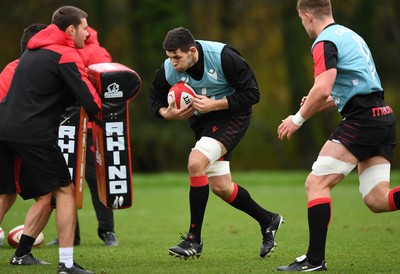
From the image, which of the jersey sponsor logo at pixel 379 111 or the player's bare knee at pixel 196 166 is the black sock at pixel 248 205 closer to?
the player's bare knee at pixel 196 166

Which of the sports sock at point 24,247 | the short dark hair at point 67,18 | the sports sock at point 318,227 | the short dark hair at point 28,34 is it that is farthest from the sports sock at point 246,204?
the short dark hair at point 28,34

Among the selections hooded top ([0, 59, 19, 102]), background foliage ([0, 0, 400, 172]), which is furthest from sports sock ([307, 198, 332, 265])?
background foliage ([0, 0, 400, 172])

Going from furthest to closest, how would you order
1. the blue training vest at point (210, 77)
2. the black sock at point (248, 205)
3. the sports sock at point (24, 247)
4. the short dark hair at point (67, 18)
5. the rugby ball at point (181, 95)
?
1. the black sock at point (248, 205)
2. the blue training vest at point (210, 77)
3. the rugby ball at point (181, 95)
4. the sports sock at point (24, 247)
5. the short dark hair at point (67, 18)

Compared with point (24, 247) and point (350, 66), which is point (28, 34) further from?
point (350, 66)

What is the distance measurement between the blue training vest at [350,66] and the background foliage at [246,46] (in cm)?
1985

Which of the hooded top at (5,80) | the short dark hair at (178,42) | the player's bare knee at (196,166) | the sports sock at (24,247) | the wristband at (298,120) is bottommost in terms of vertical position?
the sports sock at (24,247)

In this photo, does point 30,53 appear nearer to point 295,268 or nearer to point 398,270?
point 295,268

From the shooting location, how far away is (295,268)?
635cm

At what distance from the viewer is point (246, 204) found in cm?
769

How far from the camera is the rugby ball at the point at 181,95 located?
7258mm

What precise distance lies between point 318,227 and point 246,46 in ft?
82.8

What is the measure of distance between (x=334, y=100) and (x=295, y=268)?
4.63 feet

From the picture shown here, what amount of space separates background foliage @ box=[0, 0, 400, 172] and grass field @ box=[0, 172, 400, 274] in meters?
12.2

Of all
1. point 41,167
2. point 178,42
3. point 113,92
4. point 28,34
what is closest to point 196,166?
point 113,92
